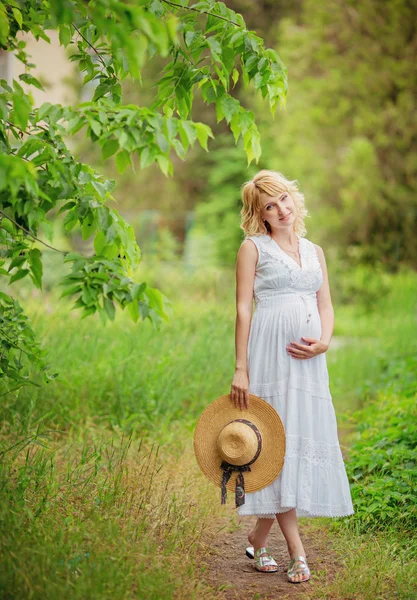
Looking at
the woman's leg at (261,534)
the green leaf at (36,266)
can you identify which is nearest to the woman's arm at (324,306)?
the woman's leg at (261,534)

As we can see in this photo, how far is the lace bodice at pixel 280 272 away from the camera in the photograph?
12.4 feet

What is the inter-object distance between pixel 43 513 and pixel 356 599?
1.50 metres

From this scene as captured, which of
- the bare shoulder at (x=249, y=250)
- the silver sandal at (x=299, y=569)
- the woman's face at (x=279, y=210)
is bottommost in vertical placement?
the silver sandal at (x=299, y=569)

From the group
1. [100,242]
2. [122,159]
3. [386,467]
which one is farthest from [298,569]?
[122,159]

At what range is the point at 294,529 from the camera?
370cm

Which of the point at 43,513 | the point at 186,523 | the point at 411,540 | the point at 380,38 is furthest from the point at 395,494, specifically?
the point at 380,38

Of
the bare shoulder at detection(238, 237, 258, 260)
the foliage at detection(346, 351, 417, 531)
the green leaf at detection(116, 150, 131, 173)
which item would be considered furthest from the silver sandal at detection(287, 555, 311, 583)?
the green leaf at detection(116, 150, 131, 173)

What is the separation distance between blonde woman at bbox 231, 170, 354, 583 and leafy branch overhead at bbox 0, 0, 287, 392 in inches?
23.8

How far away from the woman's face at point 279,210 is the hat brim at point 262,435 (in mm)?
924

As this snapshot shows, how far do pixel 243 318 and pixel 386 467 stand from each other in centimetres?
163

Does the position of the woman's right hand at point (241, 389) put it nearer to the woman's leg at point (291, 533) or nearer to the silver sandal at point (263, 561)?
the woman's leg at point (291, 533)

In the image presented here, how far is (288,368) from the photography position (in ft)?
12.2

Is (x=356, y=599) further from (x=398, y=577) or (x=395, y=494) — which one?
(x=395, y=494)

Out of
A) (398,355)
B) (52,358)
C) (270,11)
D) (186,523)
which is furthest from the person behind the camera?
(270,11)
